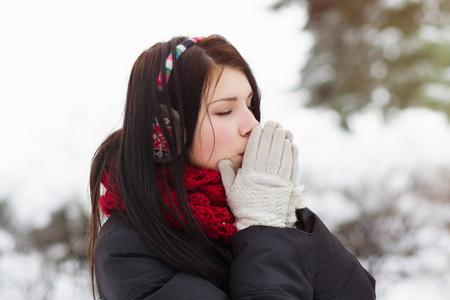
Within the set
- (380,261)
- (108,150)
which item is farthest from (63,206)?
(380,261)

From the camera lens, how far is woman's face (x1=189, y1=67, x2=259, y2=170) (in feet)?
3.32

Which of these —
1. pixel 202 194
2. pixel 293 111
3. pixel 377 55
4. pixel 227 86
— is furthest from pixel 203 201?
pixel 377 55

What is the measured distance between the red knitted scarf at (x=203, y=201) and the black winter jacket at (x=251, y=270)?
0.04m

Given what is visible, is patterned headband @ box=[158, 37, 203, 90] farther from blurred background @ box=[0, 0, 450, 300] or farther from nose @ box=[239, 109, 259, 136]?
blurred background @ box=[0, 0, 450, 300]

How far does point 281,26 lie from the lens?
255 cm

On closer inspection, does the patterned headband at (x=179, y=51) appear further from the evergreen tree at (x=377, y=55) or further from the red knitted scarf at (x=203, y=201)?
the evergreen tree at (x=377, y=55)

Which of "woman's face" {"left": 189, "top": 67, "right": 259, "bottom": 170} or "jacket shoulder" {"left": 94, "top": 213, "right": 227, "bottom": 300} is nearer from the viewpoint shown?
"jacket shoulder" {"left": 94, "top": 213, "right": 227, "bottom": 300}

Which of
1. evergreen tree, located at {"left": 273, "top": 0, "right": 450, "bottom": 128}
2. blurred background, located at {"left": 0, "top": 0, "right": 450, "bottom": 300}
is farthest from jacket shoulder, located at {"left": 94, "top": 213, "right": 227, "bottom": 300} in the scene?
evergreen tree, located at {"left": 273, "top": 0, "right": 450, "bottom": 128}

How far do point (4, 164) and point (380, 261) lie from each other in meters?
2.03

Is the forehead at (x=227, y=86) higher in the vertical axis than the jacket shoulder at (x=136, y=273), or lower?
higher

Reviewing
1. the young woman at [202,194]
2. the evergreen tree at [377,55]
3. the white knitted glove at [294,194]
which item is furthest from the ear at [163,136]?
the evergreen tree at [377,55]

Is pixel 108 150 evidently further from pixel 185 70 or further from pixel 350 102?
pixel 350 102

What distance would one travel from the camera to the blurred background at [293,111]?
225 centimetres

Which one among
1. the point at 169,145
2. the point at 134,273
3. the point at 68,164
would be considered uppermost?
the point at 169,145
